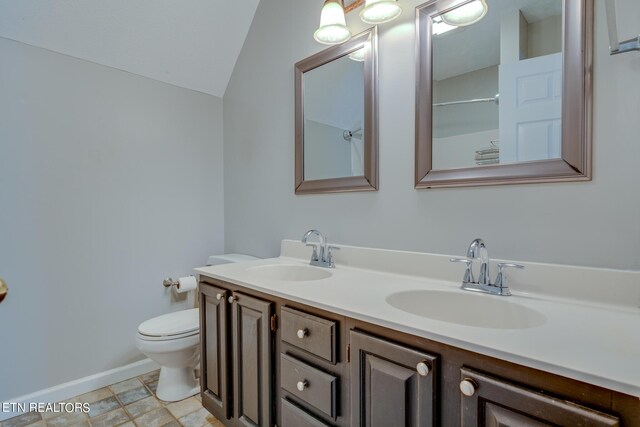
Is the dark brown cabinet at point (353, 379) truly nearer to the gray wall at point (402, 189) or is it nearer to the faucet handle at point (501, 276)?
the faucet handle at point (501, 276)

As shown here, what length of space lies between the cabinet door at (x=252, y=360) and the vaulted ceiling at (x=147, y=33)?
1.72m

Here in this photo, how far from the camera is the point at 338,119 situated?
1676 millimetres

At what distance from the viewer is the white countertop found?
0.59 m

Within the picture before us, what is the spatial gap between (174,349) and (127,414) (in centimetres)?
42

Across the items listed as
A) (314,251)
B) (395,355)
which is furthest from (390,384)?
(314,251)

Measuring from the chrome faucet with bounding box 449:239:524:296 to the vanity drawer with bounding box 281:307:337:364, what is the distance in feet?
1.71

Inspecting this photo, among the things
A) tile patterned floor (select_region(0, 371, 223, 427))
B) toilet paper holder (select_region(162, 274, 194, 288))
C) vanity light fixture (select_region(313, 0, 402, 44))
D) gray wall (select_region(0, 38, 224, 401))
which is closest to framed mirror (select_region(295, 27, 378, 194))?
vanity light fixture (select_region(313, 0, 402, 44))

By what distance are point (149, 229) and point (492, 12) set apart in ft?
7.37

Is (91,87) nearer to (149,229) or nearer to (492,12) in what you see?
(149,229)

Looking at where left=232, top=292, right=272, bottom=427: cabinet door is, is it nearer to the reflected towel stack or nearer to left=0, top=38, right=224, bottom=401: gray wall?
the reflected towel stack

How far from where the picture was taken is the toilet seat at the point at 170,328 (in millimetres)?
1669

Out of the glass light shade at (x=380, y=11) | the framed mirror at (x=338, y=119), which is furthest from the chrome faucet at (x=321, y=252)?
the glass light shade at (x=380, y=11)

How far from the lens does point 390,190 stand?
1435 mm

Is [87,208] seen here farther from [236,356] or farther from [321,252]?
[321,252]
